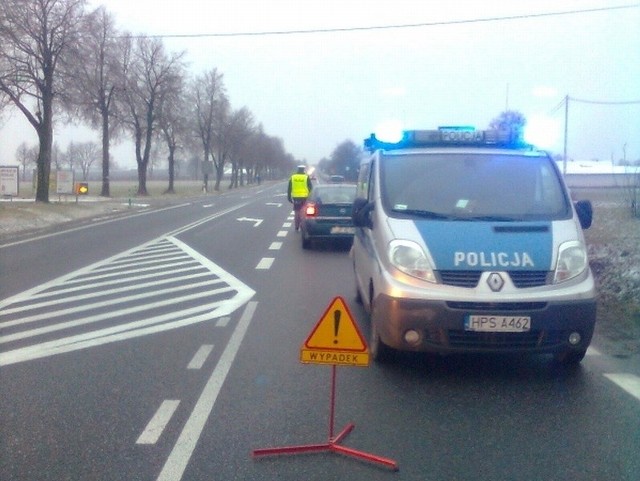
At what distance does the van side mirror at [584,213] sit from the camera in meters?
8.34

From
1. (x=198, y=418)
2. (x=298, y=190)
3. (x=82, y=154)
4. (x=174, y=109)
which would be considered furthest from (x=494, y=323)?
(x=82, y=154)

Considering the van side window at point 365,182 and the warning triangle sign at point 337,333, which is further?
the van side window at point 365,182

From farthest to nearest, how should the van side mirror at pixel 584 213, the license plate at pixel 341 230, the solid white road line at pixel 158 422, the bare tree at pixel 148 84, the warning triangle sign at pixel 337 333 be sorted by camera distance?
1. the bare tree at pixel 148 84
2. the license plate at pixel 341 230
3. the van side mirror at pixel 584 213
4. the warning triangle sign at pixel 337 333
5. the solid white road line at pixel 158 422

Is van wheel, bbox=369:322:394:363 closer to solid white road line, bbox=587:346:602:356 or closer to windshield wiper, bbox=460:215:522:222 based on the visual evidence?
windshield wiper, bbox=460:215:522:222

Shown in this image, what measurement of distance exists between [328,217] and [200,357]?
1075 cm

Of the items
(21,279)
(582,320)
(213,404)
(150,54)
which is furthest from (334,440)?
(150,54)

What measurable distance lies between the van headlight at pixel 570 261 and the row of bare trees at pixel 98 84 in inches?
1137

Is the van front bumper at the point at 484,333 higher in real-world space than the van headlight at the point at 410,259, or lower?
lower

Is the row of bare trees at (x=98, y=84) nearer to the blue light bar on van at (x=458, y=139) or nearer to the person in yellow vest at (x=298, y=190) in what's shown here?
the person in yellow vest at (x=298, y=190)

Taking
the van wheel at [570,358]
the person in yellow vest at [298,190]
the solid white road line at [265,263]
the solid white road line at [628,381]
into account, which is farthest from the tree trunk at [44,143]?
the solid white road line at [628,381]

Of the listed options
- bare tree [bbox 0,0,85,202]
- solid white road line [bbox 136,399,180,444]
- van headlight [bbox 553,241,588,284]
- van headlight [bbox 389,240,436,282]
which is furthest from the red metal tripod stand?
bare tree [bbox 0,0,85,202]

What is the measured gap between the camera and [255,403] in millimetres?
6617

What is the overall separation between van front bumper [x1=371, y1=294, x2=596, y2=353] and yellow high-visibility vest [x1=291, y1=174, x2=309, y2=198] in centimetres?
1754

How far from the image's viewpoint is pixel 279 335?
367 inches
